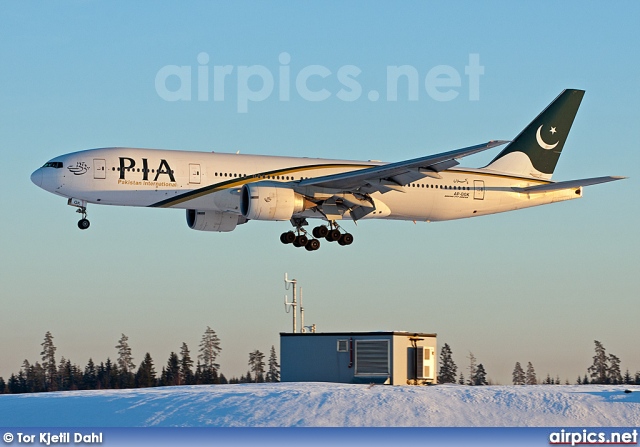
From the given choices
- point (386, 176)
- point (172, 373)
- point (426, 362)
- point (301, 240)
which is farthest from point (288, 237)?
point (172, 373)

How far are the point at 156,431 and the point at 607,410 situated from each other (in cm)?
1981

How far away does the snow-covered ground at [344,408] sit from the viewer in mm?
48531

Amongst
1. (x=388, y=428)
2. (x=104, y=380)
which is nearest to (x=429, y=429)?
(x=388, y=428)

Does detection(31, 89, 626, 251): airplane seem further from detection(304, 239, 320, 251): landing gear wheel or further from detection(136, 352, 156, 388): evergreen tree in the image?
detection(136, 352, 156, 388): evergreen tree

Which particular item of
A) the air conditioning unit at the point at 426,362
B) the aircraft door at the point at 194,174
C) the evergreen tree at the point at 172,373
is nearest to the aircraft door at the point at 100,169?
the aircraft door at the point at 194,174

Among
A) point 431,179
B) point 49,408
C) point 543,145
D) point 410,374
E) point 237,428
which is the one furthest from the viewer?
point 543,145

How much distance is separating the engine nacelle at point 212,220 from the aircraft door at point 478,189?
12817 mm

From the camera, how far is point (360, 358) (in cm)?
5569

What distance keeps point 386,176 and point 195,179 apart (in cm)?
936

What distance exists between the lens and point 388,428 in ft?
157

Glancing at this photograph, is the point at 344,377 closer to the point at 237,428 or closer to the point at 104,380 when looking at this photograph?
the point at 237,428

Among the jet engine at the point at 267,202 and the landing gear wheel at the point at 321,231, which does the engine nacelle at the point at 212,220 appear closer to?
the landing gear wheel at the point at 321,231

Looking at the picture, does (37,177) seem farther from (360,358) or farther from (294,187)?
(360,358)

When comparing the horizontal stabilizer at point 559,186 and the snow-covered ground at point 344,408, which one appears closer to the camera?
the snow-covered ground at point 344,408
